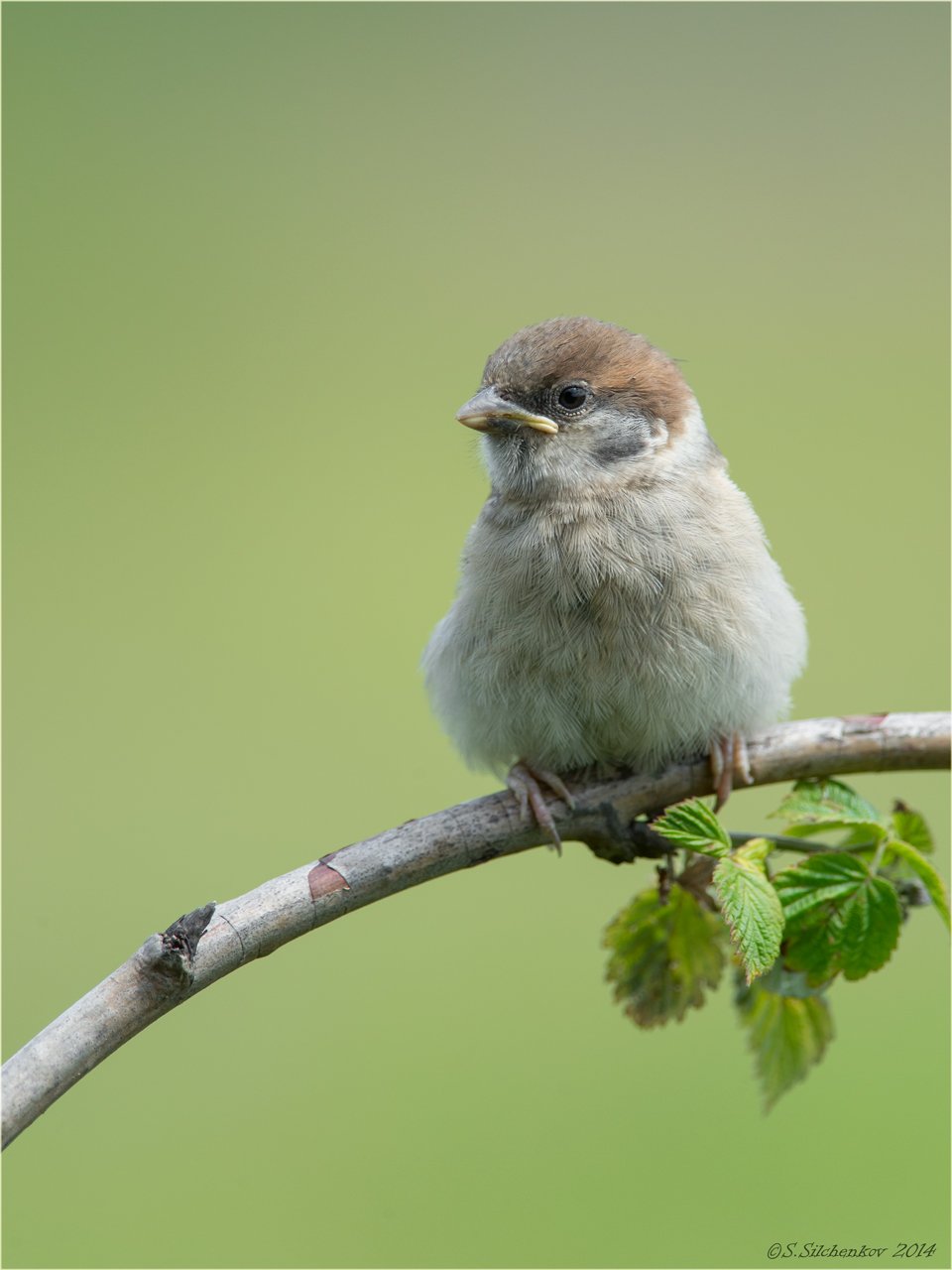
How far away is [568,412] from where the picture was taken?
3.30 m

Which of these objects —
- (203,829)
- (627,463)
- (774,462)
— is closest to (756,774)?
(627,463)

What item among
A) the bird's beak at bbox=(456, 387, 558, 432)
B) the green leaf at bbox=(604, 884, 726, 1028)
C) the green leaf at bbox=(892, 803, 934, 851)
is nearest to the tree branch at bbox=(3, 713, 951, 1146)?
the green leaf at bbox=(604, 884, 726, 1028)

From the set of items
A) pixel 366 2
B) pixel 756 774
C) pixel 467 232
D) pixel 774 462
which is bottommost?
pixel 756 774

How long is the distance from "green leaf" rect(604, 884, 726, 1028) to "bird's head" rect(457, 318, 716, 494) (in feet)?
3.39

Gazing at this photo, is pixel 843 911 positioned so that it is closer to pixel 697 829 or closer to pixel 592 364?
pixel 697 829

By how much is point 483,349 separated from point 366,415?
74 cm

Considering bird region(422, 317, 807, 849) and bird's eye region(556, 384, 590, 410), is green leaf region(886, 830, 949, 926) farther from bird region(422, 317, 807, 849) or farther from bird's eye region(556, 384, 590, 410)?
bird's eye region(556, 384, 590, 410)

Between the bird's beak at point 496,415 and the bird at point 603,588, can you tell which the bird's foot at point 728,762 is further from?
the bird's beak at point 496,415

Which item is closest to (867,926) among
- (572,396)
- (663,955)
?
(663,955)

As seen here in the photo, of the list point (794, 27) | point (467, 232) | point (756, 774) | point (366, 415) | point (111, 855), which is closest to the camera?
point (756, 774)

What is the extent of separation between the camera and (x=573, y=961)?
5059 millimetres

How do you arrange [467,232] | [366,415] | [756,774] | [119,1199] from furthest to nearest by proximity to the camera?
[467,232] < [366,415] < [119,1199] < [756,774]

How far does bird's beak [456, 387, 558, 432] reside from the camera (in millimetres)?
3244

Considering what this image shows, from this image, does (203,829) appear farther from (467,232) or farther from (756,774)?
(467,232)
